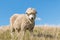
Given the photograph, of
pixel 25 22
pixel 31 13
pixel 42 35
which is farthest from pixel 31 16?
pixel 42 35

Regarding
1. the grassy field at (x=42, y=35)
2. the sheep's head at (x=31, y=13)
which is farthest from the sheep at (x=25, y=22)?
the grassy field at (x=42, y=35)

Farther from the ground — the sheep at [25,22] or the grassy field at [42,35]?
the sheep at [25,22]

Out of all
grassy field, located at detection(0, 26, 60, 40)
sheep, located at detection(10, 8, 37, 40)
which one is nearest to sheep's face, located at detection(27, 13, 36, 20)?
sheep, located at detection(10, 8, 37, 40)

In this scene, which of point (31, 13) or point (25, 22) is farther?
point (25, 22)

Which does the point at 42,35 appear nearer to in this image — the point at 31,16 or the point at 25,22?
the point at 25,22

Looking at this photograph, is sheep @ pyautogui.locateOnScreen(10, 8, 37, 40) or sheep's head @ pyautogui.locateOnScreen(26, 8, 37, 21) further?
sheep @ pyautogui.locateOnScreen(10, 8, 37, 40)

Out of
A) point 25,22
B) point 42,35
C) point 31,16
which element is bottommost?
point 42,35

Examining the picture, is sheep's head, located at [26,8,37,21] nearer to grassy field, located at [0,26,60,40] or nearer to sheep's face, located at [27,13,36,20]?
sheep's face, located at [27,13,36,20]

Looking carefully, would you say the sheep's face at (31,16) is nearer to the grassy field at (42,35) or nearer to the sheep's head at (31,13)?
the sheep's head at (31,13)

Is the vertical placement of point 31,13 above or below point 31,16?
above

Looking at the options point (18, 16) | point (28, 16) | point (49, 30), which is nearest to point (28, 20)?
point (28, 16)

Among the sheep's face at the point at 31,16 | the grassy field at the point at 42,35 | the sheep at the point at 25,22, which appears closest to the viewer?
the grassy field at the point at 42,35

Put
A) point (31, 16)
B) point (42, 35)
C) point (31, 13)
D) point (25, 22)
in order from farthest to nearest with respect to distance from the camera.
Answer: point (42, 35) → point (25, 22) → point (31, 13) → point (31, 16)

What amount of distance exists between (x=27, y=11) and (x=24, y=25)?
86cm
